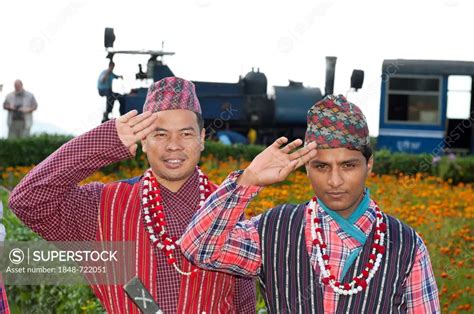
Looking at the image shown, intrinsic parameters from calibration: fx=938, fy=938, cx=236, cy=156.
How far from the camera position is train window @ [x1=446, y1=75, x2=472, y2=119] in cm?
2153

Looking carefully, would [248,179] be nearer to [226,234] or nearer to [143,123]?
[226,234]

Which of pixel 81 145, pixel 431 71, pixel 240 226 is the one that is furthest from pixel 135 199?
pixel 431 71

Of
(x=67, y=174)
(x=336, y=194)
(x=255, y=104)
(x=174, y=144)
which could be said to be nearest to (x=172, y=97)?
(x=174, y=144)

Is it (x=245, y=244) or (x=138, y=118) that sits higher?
(x=138, y=118)

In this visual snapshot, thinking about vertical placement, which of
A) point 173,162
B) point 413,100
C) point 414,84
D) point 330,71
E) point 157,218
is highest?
point 330,71

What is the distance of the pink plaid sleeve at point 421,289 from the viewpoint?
3.41 metres

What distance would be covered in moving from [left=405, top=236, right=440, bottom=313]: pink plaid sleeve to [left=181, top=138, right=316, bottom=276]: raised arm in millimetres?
568

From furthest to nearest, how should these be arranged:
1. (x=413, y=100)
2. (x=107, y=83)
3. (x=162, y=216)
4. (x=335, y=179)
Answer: (x=413, y=100), (x=107, y=83), (x=162, y=216), (x=335, y=179)

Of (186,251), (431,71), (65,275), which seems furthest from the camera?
(431,71)

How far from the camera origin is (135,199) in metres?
4.20

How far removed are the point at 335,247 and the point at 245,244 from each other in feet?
1.13

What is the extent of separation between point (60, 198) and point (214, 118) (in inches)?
756

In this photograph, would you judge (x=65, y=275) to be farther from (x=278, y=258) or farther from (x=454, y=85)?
(x=454, y=85)

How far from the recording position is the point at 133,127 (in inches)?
140
